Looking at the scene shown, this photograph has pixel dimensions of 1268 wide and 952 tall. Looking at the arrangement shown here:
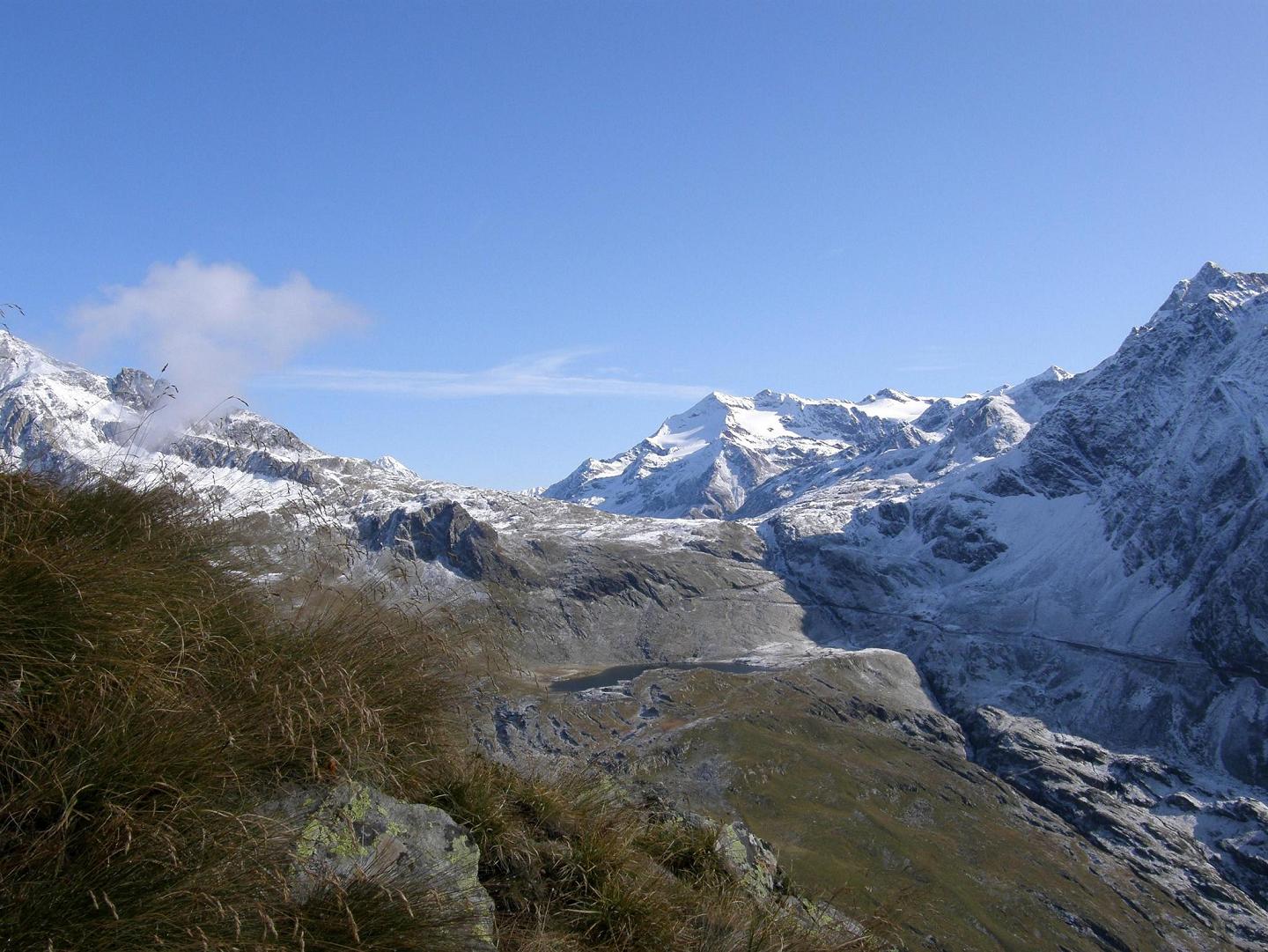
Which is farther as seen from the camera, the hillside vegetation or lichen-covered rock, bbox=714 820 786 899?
lichen-covered rock, bbox=714 820 786 899

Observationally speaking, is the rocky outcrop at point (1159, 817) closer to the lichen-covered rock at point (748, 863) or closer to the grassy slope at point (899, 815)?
the grassy slope at point (899, 815)

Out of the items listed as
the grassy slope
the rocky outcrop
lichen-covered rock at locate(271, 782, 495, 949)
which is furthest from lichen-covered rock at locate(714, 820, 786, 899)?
the rocky outcrop

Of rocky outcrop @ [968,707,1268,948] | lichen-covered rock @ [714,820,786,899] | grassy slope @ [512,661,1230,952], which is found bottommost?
rocky outcrop @ [968,707,1268,948]

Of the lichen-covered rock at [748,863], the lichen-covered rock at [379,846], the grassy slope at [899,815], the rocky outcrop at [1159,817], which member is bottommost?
the rocky outcrop at [1159,817]

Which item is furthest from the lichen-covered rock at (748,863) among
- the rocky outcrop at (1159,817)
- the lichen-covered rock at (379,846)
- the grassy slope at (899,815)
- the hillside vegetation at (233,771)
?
the rocky outcrop at (1159,817)

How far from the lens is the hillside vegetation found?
3.89m

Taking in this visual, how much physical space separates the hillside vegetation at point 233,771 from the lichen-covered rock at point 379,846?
0.32 ft

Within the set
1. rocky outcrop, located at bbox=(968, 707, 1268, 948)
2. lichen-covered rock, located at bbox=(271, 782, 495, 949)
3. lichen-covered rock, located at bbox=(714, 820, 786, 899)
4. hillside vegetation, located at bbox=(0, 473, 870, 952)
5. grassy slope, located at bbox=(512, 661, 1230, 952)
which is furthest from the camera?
rocky outcrop, located at bbox=(968, 707, 1268, 948)

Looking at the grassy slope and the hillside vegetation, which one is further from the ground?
the hillside vegetation

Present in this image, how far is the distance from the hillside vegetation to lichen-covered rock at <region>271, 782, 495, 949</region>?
10 centimetres

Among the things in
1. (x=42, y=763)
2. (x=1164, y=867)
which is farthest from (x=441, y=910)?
(x=1164, y=867)

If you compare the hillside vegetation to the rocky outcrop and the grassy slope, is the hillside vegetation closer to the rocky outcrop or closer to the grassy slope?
the grassy slope

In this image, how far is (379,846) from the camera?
525cm

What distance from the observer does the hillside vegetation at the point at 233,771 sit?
12.8 ft
